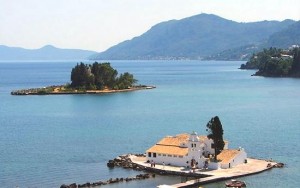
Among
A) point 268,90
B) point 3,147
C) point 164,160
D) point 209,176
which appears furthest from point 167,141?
point 268,90

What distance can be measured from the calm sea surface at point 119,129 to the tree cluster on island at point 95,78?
1263cm

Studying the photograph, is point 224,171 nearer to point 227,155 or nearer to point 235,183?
point 227,155

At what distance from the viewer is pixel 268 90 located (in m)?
184

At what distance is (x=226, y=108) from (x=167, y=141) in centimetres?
6187

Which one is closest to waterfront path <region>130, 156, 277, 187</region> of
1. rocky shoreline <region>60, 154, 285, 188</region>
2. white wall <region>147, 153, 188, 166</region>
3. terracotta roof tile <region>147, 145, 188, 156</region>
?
rocky shoreline <region>60, 154, 285, 188</region>

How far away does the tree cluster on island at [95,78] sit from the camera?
7077 inches

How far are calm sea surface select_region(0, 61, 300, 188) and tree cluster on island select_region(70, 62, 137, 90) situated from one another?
12626 mm

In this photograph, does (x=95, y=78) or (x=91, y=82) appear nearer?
(x=91, y=82)

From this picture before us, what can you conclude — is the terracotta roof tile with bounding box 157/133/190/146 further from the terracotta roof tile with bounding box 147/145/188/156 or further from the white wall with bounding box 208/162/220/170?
the white wall with bounding box 208/162/220/170

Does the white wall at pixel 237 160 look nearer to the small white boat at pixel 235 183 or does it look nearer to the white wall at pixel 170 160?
the white wall at pixel 170 160

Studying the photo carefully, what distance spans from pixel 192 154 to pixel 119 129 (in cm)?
3424

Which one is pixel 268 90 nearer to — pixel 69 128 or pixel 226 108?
pixel 226 108

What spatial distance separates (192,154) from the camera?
66.4 metres

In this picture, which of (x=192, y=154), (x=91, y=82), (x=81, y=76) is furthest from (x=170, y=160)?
(x=91, y=82)
